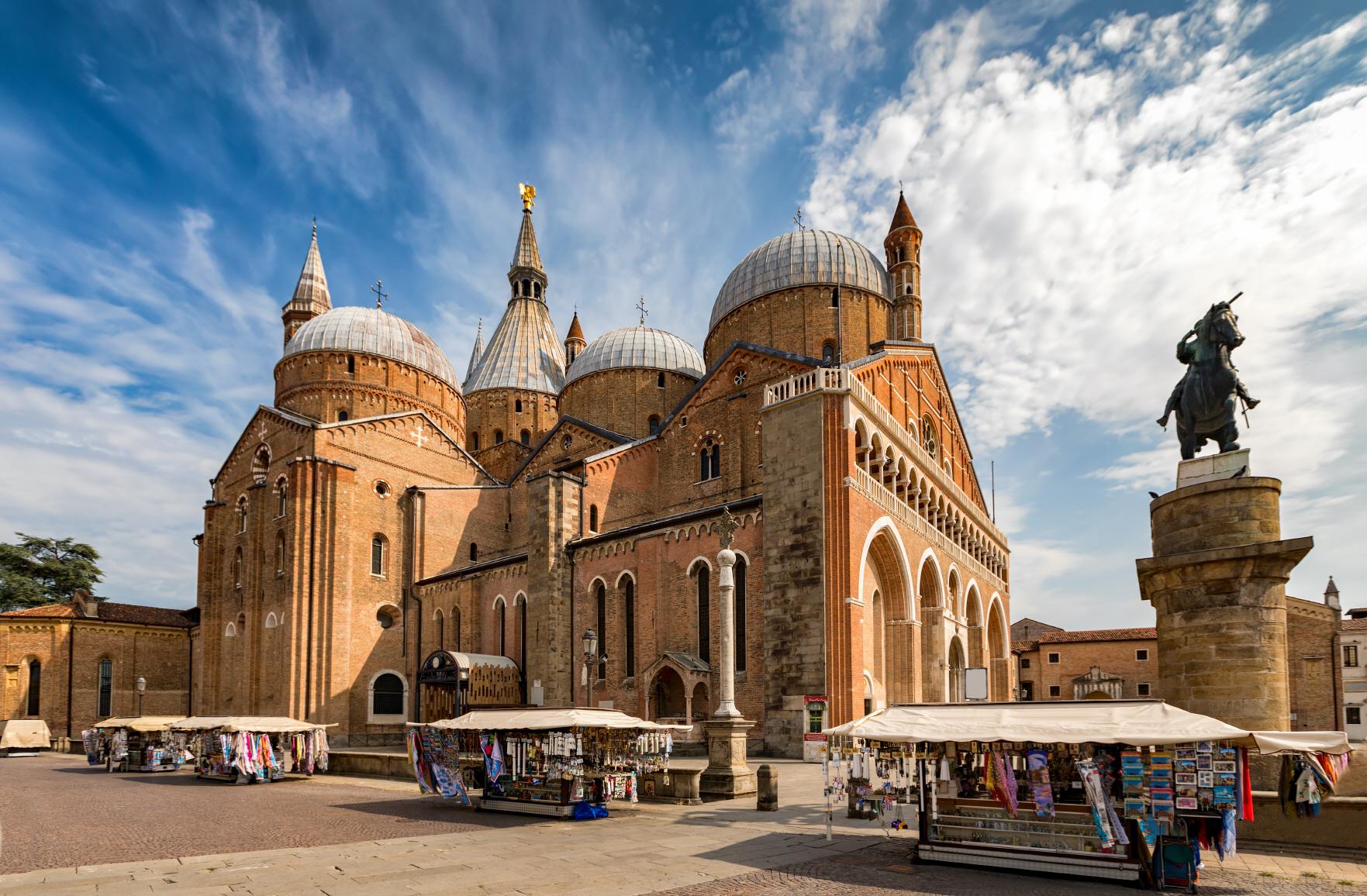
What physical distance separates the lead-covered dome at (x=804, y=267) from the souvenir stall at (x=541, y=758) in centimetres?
2661

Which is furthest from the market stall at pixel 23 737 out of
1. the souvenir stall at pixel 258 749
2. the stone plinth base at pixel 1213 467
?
the stone plinth base at pixel 1213 467

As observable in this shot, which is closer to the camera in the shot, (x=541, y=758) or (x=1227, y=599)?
(x=1227, y=599)

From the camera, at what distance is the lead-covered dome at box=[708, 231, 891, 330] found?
127ft

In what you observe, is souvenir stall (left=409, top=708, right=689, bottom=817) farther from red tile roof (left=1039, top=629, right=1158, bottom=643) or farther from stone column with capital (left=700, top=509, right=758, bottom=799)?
red tile roof (left=1039, top=629, right=1158, bottom=643)

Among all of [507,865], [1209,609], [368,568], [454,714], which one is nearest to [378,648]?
[368,568]

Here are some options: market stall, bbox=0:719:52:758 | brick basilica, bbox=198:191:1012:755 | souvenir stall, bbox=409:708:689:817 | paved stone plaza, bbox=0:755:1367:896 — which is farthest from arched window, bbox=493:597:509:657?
market stall, bbox=0:719:52:758

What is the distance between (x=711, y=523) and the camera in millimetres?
27344

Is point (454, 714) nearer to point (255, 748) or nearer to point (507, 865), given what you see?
point (255, 748)

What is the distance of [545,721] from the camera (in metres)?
14.6

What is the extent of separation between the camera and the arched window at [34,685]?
44.4m

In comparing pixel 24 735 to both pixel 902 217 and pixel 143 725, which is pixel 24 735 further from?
pixel 902 217

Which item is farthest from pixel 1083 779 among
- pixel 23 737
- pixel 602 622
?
pixel 23 737

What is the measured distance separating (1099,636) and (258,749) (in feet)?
155

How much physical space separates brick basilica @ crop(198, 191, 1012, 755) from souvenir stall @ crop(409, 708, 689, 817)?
8472 millimetres
